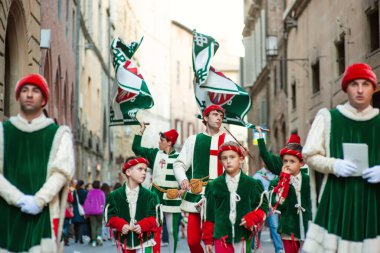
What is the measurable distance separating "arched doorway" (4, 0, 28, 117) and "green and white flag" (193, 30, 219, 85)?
267 inches

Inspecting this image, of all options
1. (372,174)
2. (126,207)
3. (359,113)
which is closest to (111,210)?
(126,207)

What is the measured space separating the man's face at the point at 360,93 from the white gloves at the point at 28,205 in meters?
2.56

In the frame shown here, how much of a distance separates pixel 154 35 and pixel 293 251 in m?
60.4

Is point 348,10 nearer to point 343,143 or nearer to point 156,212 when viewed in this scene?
point 156,212

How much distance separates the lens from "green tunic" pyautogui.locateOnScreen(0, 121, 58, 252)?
6.22m

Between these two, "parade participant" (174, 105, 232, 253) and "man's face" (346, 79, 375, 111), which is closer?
"man's face" (346, 79, 375, 111)

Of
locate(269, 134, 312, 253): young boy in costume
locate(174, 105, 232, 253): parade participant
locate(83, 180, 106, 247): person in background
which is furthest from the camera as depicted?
locate(83, 180, 106, 247): person in background

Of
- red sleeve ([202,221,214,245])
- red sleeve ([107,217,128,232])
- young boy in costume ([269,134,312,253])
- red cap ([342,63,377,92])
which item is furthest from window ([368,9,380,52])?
red cap ([342,63,377,92])

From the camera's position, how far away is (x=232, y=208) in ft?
26.7

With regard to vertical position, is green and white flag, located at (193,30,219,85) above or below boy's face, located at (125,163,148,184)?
above

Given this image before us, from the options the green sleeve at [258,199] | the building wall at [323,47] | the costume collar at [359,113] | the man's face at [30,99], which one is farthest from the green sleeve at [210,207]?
the building wall at [323,47]

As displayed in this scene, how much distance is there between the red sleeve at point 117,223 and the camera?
895 cm

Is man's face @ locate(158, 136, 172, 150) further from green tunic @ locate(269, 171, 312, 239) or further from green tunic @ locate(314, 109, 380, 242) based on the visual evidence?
green tunic @ locate(314, 109, 380, 242)

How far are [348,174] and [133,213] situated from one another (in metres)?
3.51
